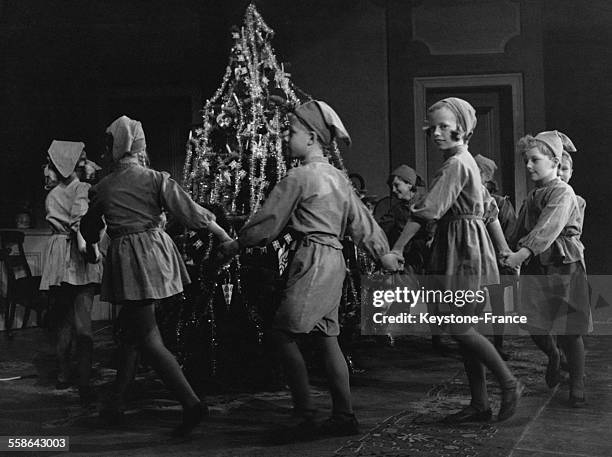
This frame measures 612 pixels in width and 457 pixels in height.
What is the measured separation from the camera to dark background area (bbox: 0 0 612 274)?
22.0ft

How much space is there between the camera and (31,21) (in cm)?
718

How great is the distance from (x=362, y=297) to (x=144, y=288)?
225cm

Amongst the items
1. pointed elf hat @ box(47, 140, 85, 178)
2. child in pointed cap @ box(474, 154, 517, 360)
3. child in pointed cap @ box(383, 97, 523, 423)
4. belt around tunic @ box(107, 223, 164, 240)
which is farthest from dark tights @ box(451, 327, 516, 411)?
pointed elf hat @ box(47, 140, 85, 178)

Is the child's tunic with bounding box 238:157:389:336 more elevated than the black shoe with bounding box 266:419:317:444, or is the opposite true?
the child's tunic with bounding box 238:157:389:336

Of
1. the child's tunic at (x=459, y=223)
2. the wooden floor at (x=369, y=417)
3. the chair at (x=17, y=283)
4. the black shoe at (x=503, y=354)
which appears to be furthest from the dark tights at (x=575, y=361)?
the chair at (x=17, y=283)

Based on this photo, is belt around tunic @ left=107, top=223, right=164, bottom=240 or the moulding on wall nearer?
belt around tunic @ left=107, top=223, right=164, bottom=240

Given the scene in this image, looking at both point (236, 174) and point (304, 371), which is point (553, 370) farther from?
point (236, 174)

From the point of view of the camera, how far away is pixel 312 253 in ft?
9.02

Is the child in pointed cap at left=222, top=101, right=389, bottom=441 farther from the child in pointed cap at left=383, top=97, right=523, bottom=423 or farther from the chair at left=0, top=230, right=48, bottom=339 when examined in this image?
the chair at left=0, top=230, right=48, bottom=339

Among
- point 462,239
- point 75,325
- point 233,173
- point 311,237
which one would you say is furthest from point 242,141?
point 462,239

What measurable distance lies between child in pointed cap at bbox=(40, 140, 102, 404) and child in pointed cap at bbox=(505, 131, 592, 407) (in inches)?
80.4

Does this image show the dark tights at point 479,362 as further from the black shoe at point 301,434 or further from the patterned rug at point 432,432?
the black shoe at point 301,434

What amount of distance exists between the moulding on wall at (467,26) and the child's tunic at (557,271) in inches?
138

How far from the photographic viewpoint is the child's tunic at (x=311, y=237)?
8.88ft
